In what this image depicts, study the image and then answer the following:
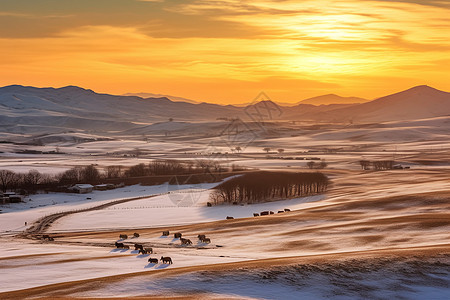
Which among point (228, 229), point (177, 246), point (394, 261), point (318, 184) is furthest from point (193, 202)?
point (394, 261)

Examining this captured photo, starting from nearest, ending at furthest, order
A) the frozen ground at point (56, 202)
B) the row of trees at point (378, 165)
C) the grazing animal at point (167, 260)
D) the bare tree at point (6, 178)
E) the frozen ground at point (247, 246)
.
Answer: the frozen ground at point (247, 246), the grazing animal at point (167, 260), the frozen ground at point (56, 202), the bare tree at point (6, 178), the row of trees at point (378, 165)

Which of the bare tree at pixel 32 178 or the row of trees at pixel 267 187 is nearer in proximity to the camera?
the row of trees at pixel 267 187

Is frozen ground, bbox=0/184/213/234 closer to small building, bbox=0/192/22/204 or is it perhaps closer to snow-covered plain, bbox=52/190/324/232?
small building, bbox=0/192/22/204

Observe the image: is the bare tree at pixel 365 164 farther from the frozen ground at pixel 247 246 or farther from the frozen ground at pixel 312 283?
the frozen ground at pixel 312 283

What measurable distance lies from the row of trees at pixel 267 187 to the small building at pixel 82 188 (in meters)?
26.7

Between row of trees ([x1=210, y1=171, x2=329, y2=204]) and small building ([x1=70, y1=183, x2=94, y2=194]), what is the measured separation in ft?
87.5

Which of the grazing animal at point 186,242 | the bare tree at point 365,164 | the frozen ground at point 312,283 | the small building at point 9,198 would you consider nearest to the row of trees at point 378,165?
the bare tree at point 365,164

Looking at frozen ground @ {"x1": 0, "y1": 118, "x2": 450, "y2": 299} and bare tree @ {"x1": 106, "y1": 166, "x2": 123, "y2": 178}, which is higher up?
bare tree @ {"x1": 106, "y1": 166, "x2": 123, "y2": 178}

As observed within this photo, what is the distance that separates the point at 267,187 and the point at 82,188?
37.9m

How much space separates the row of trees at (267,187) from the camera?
104 meters

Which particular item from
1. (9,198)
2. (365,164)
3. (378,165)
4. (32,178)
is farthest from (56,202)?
(378,165)

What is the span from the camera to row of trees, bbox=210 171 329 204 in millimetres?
104375

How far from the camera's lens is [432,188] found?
86.8 m

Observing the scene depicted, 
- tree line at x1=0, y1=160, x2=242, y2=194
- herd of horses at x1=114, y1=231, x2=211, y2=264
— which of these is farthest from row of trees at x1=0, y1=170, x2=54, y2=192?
herd of horses at x1=114, y1=231, x2=211, y2=264
